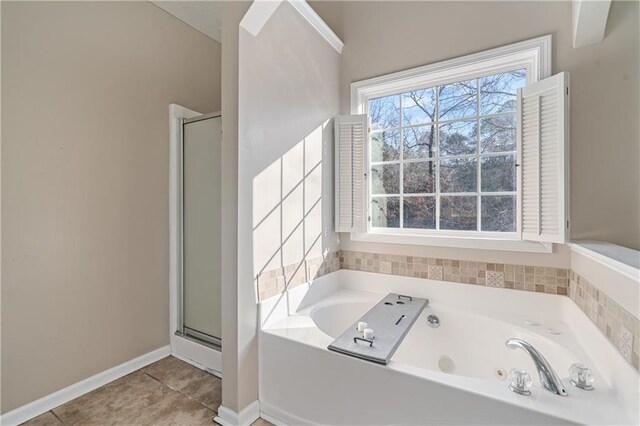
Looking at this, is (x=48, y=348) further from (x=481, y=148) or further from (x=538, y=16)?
(x=538, y=16)

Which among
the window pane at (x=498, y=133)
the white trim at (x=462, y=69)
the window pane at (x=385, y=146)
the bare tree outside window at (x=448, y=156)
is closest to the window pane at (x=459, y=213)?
the bare tree outside window at (x=448, y=156)

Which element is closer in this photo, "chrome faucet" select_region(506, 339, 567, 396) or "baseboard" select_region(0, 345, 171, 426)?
"chrome faucet" select_region(506, 339, 567, 396)

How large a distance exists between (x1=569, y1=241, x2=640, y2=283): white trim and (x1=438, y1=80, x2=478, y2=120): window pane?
1121 millimetres

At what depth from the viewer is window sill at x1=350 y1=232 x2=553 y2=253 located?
1862mm

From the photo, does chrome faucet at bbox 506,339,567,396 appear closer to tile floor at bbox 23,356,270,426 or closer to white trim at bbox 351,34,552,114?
tile floor at bbox 23,356,270,426

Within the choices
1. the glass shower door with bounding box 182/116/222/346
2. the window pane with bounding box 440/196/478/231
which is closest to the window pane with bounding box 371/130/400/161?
the window pane with bounding box 440/196/478/231

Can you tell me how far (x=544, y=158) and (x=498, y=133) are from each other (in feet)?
1.32

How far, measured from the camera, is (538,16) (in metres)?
1.86

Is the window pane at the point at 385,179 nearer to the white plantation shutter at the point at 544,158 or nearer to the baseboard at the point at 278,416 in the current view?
the white plantation shutter at the point at 544,158

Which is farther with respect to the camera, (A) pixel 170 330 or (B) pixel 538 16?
(A) pixel 170 330

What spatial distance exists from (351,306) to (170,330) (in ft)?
5.19

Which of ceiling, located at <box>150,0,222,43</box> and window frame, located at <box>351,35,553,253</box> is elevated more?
ceiling, located at <box>150,0,222,43</box>

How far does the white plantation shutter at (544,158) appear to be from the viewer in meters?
1.66

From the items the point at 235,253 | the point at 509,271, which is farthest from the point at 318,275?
the point at 509,271
